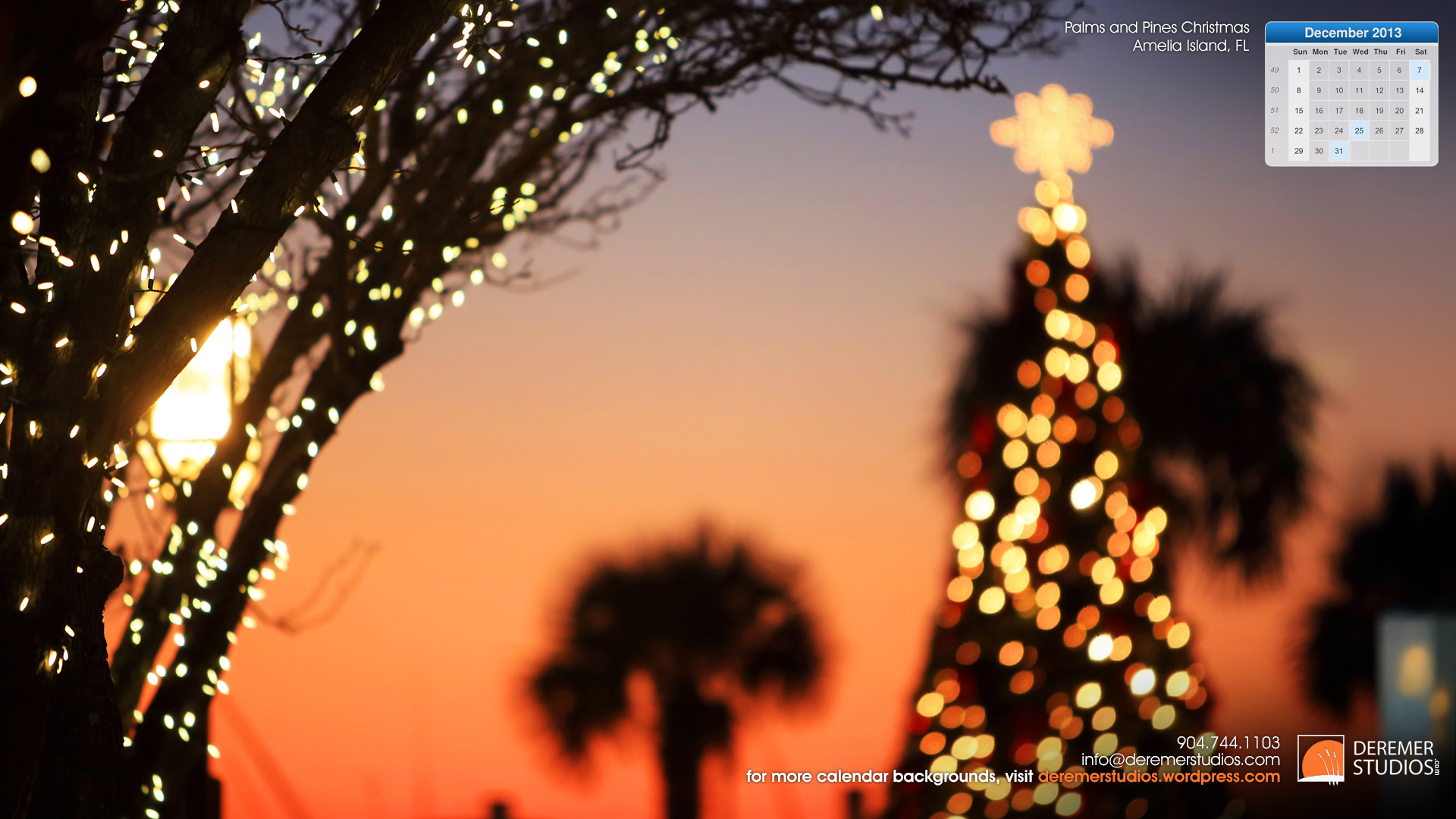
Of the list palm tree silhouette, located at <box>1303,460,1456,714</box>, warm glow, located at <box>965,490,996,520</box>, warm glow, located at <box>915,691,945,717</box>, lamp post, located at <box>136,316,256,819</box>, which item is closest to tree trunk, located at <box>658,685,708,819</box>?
warm glow, located at <box>915,691,945,717</box>

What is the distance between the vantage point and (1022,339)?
7863 mm

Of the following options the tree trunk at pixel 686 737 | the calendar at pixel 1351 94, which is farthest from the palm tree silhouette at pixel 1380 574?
the calendar at pixel 1351 94

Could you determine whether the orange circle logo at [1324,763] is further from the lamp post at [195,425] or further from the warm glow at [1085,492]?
the lamp post at [195,425]

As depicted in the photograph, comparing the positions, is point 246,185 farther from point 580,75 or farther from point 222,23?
point 580,75

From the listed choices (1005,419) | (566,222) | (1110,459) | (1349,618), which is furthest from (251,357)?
(1349,618)

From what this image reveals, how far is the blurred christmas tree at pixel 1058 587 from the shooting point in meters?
6.81

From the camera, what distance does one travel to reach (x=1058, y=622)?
6.95 m

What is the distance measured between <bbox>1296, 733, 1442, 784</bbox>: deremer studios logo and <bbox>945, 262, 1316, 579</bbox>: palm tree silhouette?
258 centimetres

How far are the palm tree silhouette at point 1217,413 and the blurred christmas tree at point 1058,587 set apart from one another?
7.21 ft

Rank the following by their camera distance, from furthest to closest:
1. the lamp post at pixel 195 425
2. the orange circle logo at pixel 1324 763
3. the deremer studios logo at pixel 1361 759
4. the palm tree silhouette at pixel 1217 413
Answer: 1. the palm tree silhouette at pixel 1217 413
2. the orange circle logo at pixel 1324 763
3. the deremer studios logo at pixel 1361 759
4. the lamp post at pixel 195 425

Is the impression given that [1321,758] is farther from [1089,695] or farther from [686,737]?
[686,737]

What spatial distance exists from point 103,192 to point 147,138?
160mm

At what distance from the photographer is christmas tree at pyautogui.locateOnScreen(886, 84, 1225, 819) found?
22.3ft

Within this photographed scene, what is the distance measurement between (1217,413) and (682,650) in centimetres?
512
